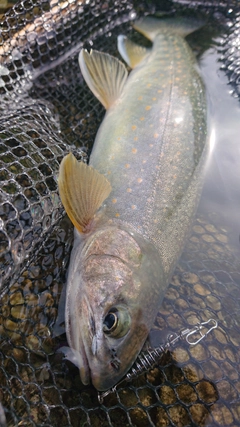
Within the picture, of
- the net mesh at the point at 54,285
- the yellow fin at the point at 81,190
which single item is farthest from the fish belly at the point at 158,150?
the net mesh at the point at 54,285

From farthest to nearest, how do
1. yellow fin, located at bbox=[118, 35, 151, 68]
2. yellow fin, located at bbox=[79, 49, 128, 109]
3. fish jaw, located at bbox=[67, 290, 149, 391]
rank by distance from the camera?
yellow fin, located at bbox=[118, 35, 151, 68]
yellow fin, located at bbox=[79, 49, 128, 109]
fish jaw, located at bbox=[67, 290, 149, 391]

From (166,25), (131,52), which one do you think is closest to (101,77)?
(131,52)

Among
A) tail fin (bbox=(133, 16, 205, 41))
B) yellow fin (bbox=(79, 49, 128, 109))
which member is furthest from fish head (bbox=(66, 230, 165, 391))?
tail fin (bbox=(133, 16, 205, 41))

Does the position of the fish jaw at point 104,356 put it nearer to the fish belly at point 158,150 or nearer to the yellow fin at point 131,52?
the fish belly at point 158,150

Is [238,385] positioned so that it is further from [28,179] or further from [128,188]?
[28,179]

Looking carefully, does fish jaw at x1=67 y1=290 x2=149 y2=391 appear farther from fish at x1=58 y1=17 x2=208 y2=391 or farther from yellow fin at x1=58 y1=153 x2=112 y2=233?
yellow fin at x1=58 y1=153 x2=112 y2=233

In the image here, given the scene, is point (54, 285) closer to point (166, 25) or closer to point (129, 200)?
point (129, 200)
